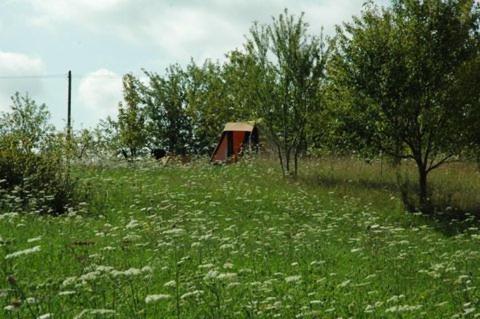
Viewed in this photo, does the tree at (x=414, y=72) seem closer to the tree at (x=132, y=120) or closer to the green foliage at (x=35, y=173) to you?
the green foliage at (x=35, y=173)

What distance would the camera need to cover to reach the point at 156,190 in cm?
1872

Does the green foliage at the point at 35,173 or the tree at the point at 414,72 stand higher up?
the tree at the point at 414,72

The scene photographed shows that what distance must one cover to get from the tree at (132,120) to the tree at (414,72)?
141 ft

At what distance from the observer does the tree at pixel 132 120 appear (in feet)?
204

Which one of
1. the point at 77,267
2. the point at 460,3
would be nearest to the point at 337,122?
the point at 460,3

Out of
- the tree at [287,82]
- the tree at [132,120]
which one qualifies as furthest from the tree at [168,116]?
the tree at [287,82]

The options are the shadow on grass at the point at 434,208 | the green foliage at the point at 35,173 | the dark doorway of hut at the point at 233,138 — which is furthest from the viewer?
the dark doorway of hut at the point at 233,138

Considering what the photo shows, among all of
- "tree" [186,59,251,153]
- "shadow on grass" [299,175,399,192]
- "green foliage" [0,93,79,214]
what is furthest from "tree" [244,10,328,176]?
"tree" [186,59,251,153]

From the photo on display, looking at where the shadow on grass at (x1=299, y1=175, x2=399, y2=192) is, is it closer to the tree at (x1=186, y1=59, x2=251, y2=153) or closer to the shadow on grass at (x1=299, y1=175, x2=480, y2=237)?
the shadow on grass at (x1=299, y1=175, x2=480, y2=237)

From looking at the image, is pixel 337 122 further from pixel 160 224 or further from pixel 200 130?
pixel 200 130

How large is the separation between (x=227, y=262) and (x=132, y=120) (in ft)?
184

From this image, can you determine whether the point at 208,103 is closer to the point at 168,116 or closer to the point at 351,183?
the point at 168,116

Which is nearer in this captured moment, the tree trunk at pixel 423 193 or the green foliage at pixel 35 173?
the green foliage at pixel 35 173

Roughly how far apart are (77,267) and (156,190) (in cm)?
1055
